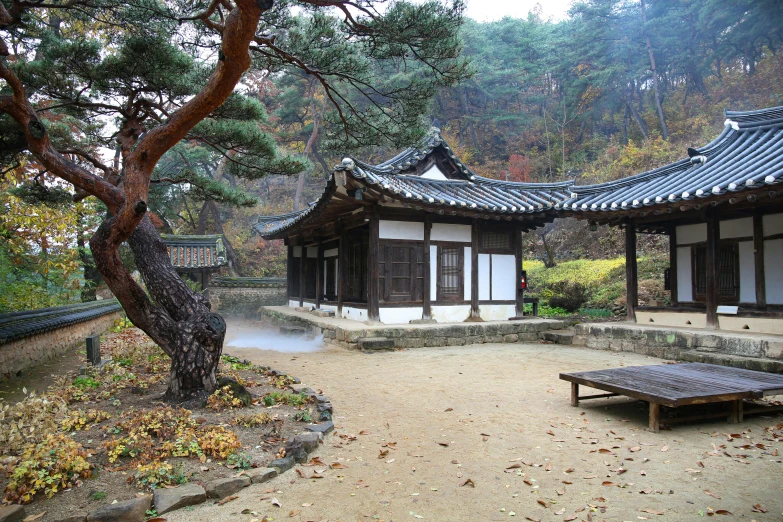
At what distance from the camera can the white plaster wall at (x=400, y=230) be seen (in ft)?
41.6

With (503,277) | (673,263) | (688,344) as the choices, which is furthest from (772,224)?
(503,277)

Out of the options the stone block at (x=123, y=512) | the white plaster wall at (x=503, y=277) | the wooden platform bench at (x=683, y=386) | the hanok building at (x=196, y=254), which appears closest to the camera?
the stone block at (x=123, y=512)

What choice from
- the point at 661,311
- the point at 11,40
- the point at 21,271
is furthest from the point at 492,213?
the point at 21,271

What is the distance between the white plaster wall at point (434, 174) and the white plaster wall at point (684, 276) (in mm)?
6807

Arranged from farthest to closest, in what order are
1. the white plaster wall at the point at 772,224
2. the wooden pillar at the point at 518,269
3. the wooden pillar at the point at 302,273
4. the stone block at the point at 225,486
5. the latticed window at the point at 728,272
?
the wooden pillar at the point at 302,273
the wooden pillar at the point at 518,269
the latticed window at the point at 728,272
the white plaster wall at the point at 772,224
the stone block at the point at 225,486

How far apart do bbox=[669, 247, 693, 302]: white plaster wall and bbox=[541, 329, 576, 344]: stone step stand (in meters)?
2.92

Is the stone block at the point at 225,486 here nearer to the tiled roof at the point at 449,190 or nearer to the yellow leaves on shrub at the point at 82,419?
the yellow leaves on shrub at the point at 82,419

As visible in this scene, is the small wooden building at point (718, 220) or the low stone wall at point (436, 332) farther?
the low stone wall at point (436, 332)

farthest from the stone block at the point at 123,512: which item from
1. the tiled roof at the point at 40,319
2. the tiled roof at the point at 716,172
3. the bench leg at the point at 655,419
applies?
the tiled roof at the point at 716,172

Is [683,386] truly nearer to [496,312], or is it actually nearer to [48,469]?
[48,469]

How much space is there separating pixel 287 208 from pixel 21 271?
73.7 ft

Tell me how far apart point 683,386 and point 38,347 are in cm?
1027

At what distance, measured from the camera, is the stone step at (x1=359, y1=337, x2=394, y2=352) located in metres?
11.0

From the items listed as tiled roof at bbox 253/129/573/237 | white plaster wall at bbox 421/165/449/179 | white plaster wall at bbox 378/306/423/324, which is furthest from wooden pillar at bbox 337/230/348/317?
white plaster wall at bbox 421/165/449/179
